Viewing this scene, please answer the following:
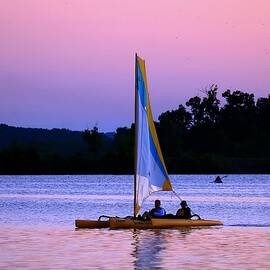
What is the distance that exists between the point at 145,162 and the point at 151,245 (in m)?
9.81

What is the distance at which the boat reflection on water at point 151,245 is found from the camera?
30188mm

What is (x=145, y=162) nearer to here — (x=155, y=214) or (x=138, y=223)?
(x=155, y=214)

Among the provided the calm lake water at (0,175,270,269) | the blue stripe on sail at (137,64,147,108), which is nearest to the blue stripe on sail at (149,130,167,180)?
→ the blue stripe on sail at (137,64,147,108)

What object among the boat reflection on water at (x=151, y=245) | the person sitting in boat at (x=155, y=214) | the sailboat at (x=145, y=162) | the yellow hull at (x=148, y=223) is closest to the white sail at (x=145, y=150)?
the sailboat at (x=145, y=162)

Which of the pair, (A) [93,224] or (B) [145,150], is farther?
(B) [145,150]

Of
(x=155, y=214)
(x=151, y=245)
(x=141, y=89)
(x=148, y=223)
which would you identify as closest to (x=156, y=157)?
(x=141, y=89)

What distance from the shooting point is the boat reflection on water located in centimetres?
3019

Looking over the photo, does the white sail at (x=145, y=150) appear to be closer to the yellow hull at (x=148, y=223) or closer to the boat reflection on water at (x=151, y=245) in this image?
the yellow hull at (x=148, y=223)

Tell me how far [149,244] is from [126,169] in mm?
159466

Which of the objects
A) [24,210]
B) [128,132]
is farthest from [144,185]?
[128,132]

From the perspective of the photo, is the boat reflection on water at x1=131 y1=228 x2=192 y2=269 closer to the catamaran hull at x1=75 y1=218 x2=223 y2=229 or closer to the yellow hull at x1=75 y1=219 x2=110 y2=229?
the catamaran hull at x1=75 y1=218 x2=223 y2=229

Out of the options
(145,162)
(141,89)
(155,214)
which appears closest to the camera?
(155,214)

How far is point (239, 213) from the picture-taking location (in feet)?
207

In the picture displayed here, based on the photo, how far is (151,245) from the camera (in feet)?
119
